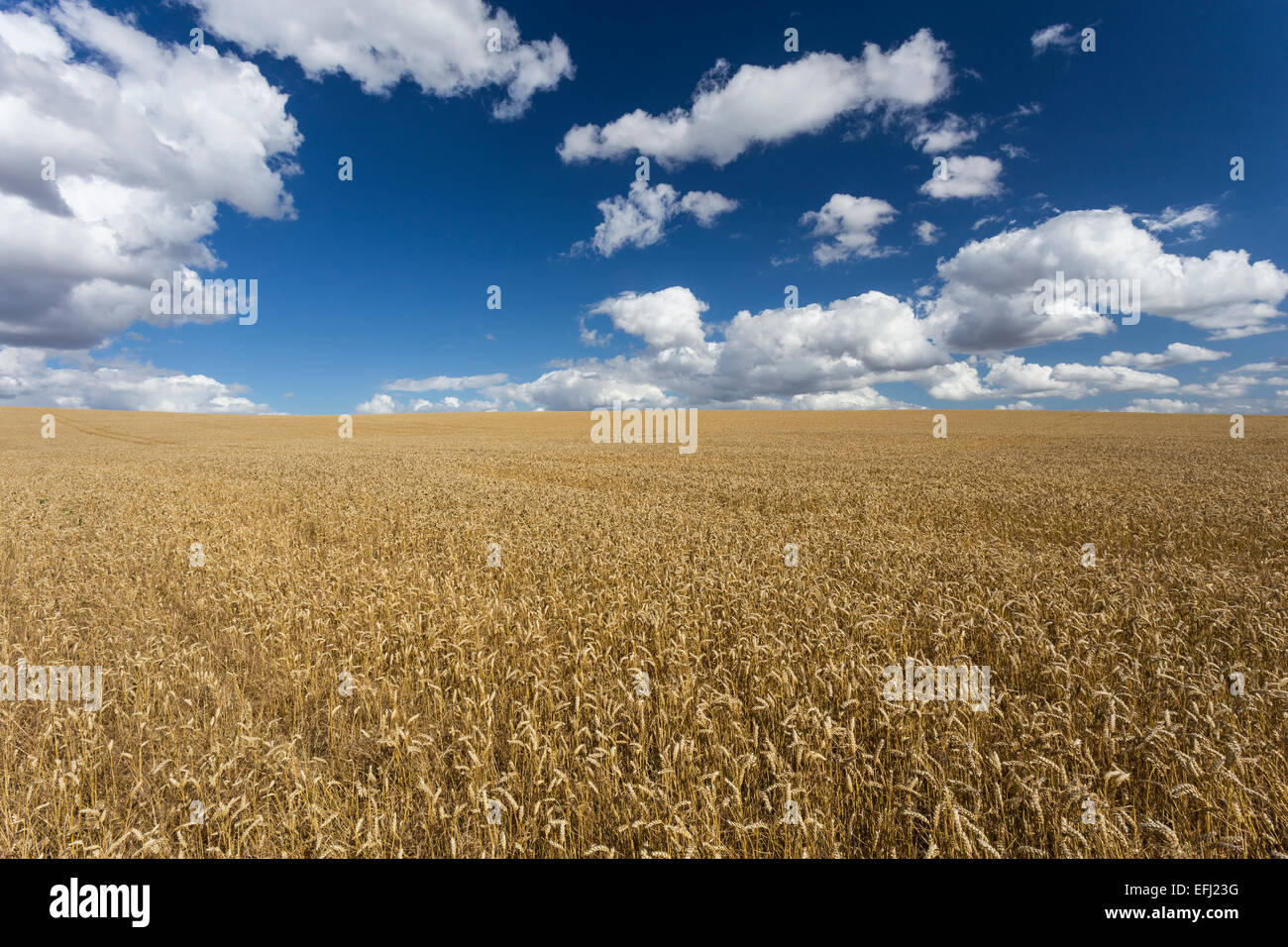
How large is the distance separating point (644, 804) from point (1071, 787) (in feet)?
7.69

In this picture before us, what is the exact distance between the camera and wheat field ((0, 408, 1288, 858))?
297 cm

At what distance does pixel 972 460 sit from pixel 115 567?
1215 inches

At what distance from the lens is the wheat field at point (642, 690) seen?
9.75ft

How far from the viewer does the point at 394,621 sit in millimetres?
5922

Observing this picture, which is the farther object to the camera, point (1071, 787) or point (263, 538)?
point (263, 538)

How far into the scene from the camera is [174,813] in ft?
10.4

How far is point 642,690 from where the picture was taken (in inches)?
166

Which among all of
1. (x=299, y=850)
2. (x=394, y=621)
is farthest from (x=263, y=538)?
(x=299, y=850)
